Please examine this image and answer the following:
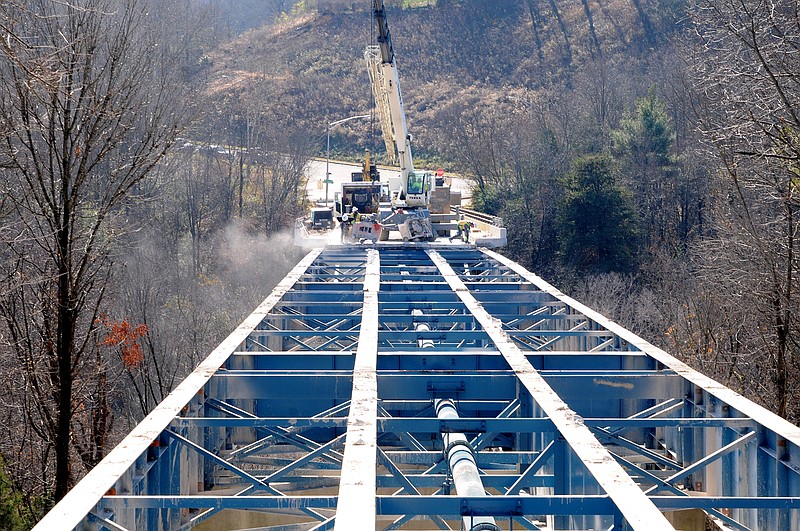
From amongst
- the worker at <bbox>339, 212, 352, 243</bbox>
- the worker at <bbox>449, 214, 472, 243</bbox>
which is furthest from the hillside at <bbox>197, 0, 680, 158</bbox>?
the worker at <bbox>339, 212, 352, 243</bbox>

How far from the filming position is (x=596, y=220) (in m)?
55.5

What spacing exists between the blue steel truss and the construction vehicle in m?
17.4

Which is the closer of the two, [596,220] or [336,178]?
[596,220]

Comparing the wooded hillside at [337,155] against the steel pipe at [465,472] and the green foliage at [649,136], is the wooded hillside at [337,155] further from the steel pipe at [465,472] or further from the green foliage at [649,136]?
the steel pipe at [465,472]

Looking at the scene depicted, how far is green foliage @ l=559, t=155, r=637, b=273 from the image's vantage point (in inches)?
2158

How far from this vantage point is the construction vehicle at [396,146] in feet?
115

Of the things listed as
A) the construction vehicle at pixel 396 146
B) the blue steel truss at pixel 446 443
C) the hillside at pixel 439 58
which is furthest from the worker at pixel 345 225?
the hillside at pixel 439 58

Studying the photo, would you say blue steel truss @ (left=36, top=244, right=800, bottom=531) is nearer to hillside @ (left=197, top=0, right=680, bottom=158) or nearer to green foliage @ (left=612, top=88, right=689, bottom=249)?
green foliage @ (left=612, top=88, right=689, bottom=249)

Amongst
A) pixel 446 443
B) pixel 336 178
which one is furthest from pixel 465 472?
pixel 336 178

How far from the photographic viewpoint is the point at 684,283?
53094 mm

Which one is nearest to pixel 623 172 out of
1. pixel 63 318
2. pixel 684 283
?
pixel 684 283

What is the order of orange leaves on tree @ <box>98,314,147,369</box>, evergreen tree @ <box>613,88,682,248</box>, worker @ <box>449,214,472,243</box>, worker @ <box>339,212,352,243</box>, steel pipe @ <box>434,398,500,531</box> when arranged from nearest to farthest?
steel pipe @ <box>434,398,500,531</box>
worker @ <box>449,214,472,243</box>
worker @ <box>339,212,352,243</box>
orange leaves on tree @ <box>98,314,147,369</box>
evergreen tree @ <box>613,88,682,248</box>

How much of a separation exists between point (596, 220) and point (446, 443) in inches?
1855

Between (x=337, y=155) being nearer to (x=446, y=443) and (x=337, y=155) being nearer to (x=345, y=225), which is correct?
(x=345, y=225)
